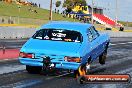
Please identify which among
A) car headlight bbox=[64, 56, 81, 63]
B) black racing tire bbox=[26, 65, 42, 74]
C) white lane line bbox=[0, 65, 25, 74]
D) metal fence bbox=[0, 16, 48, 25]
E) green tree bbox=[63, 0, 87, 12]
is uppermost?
green tree bbox=[63, 0, 87, 12]

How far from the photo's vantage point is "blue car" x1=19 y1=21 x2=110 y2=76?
11531mm

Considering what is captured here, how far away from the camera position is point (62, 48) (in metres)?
11.8

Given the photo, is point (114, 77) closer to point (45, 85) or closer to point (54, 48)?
point (45, 85)

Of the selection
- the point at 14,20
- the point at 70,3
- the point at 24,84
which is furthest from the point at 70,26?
the point at 70,3

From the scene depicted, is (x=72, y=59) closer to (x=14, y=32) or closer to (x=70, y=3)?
(x=14, y=32)

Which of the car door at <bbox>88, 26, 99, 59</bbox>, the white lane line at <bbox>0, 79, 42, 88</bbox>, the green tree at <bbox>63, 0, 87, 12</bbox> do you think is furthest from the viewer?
the green tree at <bbox>63, 0, 87, 12</bbox>

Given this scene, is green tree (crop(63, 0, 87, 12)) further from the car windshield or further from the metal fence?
the car windshield

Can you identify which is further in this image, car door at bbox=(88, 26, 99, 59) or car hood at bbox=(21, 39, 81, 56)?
car door at bbox=(88, 26, 99, 59)

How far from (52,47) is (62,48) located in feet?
0.92

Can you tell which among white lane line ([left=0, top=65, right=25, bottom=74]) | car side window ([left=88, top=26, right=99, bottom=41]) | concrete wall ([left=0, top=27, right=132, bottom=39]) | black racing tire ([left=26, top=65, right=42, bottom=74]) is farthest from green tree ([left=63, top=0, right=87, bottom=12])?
black racing tire ([left=26, top=65, right=42, bottom=74])

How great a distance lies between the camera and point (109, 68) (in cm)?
1515

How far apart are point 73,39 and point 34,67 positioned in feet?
→ 4.72

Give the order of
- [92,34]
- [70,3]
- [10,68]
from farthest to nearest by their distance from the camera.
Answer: [70,3] < [10,68] < [92,34]

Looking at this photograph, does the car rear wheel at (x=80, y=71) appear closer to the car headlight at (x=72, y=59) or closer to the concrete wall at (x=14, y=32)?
the car headlight at (x=72, y=59)
